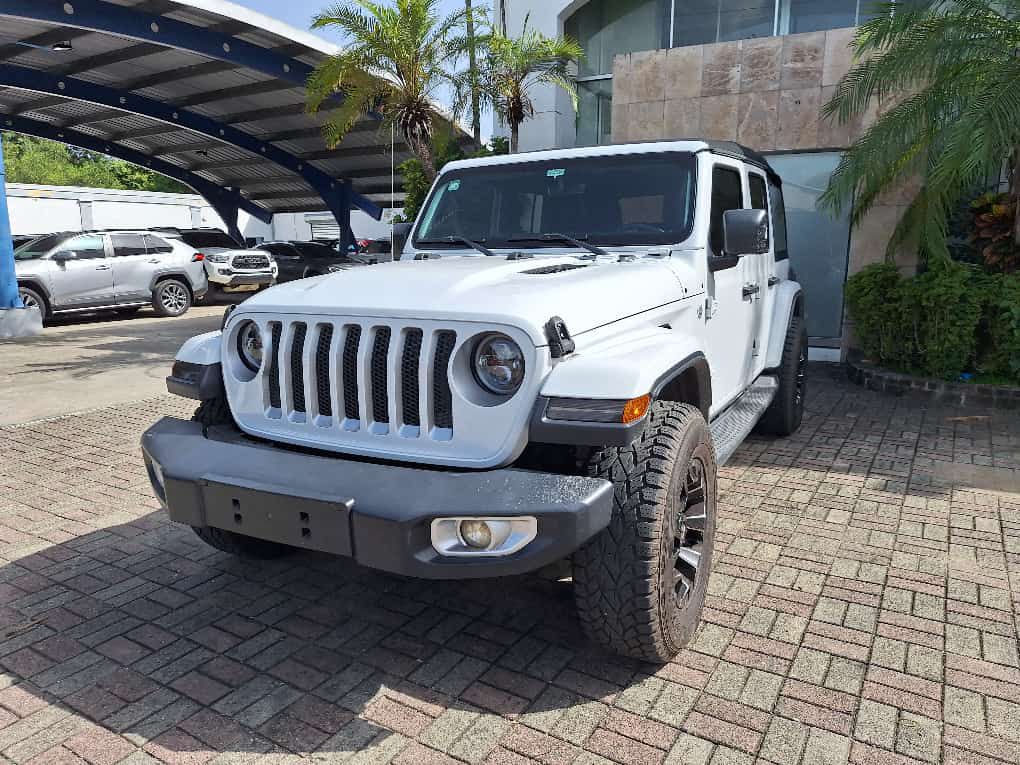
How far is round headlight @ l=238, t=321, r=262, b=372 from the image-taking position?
3104mm

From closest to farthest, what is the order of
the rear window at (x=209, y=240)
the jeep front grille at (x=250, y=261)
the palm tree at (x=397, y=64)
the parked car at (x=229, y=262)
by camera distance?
the palm tree at (x=397, y=64), the parked car at (x=229, y=262), the jeep front grille at (x=250, y=261), the rear window at (x=209, y=240)

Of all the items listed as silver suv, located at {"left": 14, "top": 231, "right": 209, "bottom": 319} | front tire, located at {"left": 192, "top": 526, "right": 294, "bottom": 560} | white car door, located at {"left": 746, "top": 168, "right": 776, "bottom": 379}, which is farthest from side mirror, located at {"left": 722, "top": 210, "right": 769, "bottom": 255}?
silver suv, located at {"left": 14, "top": 231, "right": 209, "bottom": 319}

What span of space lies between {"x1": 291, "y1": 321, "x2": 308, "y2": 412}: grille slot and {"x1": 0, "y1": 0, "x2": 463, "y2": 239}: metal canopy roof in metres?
15.6

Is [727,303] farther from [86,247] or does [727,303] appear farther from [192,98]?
[192,98]

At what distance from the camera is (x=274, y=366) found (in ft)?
9.72

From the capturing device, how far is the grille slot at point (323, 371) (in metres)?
2.80

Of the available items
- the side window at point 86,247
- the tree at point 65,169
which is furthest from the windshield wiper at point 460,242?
the tree at point 65,169

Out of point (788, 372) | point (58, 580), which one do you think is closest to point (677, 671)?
point (58, 580)

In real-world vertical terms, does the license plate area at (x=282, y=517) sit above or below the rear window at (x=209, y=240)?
below

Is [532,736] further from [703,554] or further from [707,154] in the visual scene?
[707,154]

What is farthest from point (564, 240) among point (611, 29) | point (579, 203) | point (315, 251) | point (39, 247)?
point (315, 251)

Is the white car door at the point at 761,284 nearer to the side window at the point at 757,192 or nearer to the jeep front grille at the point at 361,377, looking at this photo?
the side window at the point at 757,192

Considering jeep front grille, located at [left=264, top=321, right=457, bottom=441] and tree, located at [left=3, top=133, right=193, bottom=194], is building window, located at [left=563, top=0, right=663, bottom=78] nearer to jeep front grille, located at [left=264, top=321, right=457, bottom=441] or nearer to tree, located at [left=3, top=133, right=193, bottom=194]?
jeep front grille, located at [left=264, top=321, right=457, bottom=441]

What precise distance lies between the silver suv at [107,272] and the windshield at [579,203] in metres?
12.1
